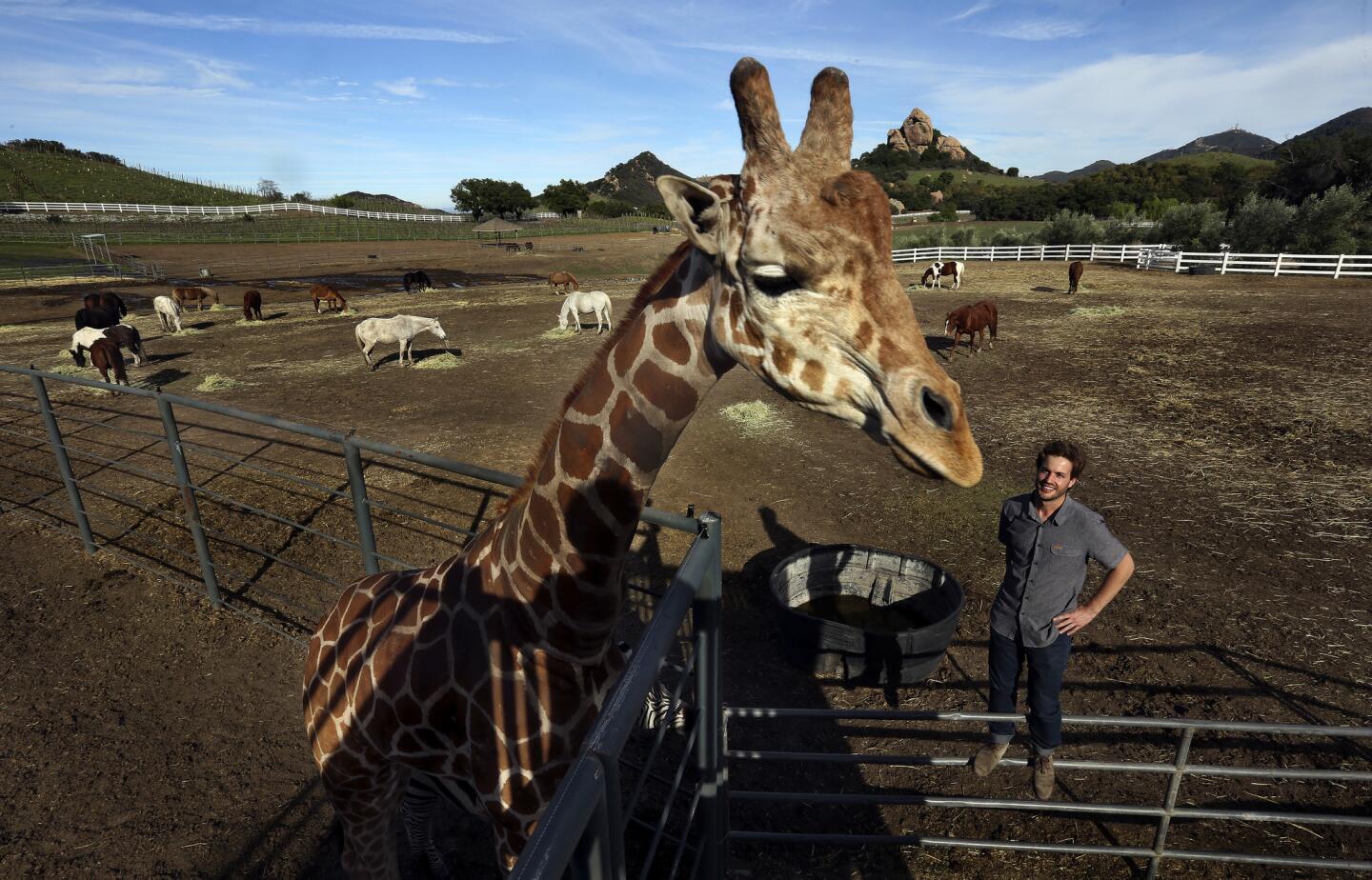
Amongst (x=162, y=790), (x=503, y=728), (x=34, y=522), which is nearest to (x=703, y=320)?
(x=503, y=728)

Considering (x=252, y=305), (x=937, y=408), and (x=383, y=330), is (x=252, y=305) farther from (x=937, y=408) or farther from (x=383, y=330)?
(x=937, y=408)

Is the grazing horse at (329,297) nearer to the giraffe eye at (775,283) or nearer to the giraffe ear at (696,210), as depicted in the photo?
the giraffe ear at (696,210)

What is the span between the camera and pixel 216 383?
14.8 metres

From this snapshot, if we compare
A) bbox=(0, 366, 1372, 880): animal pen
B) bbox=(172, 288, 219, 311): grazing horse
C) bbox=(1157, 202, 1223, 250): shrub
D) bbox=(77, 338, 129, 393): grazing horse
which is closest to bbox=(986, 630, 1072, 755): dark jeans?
bbox=(0, 366, 1372, 880): animal pen

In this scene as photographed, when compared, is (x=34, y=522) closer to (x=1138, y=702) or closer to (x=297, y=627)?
(x=297, y=627)

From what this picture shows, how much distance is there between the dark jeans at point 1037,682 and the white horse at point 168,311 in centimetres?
2639

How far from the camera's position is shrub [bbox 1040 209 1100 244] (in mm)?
43750

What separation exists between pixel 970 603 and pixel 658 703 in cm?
354

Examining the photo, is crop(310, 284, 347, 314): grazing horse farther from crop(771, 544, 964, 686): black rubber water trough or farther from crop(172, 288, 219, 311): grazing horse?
crop(771, 544, 964, 686): black rubber water trough

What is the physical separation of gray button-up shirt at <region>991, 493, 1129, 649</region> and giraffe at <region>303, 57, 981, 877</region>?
2.76 metres

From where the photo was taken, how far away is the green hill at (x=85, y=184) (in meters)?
82.1

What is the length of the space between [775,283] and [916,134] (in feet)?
700

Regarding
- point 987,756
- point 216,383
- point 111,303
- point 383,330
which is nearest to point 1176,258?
point 383,330

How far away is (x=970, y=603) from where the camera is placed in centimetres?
643
